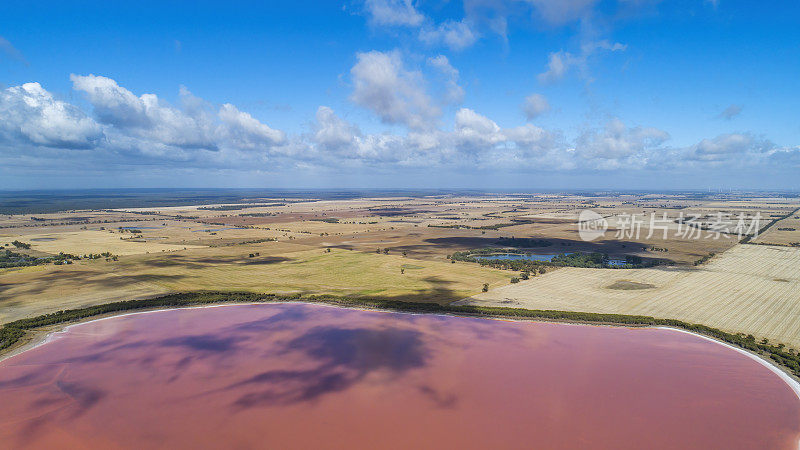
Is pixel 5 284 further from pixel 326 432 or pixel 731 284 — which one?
pixel 731 284

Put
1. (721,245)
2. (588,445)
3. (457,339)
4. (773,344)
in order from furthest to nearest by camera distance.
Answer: (721,245) < (457,339) < (773,344) < (588,445)

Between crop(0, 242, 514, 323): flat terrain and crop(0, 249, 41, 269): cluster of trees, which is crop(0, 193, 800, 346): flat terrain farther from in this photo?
crop(0, 249, 41, 269): cluster of trees

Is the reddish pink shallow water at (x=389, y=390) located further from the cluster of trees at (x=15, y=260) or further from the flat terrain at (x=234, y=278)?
the cluster of trees at (x=15, y=260)

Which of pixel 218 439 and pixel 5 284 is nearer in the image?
pixel 218 439

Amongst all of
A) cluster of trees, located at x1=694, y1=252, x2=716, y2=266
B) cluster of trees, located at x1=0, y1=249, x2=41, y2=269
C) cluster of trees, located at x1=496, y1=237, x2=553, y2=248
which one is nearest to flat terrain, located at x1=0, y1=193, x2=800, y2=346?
cluster of trees, located at x1=694, y1=252, x2=716, y2=266

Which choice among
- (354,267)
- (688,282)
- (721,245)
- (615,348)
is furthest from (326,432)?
(721,245)

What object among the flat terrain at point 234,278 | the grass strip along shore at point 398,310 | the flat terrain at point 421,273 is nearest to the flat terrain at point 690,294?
the flat terrain at point 421,273
